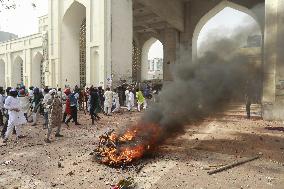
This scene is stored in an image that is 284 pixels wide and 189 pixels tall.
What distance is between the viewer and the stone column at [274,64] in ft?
36.1

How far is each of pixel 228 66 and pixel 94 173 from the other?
4913 mm

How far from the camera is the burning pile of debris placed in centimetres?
561

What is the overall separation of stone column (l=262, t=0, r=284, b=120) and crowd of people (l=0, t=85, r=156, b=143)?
6665 millimetres

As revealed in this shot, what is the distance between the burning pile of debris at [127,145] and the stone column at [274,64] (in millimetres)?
6937

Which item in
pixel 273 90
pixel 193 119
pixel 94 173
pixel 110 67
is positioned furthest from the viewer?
pixel 110 67

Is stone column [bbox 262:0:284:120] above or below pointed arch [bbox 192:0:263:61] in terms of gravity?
below

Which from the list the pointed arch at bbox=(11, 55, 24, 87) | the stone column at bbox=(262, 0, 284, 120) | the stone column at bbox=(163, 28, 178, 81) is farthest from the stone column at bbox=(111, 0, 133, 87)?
the pointed arch at bbox=(11, 55, 24, 87)

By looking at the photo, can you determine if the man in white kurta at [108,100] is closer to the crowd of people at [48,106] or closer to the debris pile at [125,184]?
the crowd of people at [48,106]

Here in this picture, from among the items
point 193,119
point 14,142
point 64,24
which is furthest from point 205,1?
point 14,142

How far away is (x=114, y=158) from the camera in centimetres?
559

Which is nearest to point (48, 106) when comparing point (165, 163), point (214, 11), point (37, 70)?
point (165, 163)

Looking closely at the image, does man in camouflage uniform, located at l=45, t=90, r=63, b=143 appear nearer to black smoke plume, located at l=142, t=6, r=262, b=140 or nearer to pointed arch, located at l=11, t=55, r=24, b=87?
black smoke plume, located at l=142, t=6, r=262, b=140

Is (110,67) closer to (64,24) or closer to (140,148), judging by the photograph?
(64,24)

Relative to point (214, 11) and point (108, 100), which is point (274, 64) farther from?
point (214, 11)
